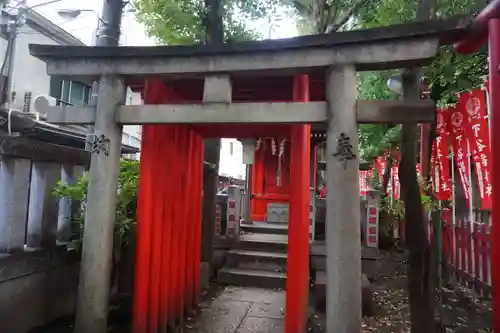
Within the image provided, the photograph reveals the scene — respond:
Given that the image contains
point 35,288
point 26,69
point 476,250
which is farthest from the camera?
point 26,69

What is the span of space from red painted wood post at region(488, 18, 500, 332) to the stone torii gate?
0.42 metres

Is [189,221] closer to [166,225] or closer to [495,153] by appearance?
[166,225]

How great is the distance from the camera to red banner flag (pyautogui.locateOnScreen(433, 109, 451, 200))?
7836mm

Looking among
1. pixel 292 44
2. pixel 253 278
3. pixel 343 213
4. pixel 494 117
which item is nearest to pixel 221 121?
pixel 292 44

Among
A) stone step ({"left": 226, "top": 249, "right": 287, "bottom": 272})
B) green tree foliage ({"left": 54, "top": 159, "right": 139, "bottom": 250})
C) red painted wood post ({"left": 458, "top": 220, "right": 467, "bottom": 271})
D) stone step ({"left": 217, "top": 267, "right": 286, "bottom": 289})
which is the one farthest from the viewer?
stone step ({"left": 226, "top": 249, "right": 287, "bottom": 272})

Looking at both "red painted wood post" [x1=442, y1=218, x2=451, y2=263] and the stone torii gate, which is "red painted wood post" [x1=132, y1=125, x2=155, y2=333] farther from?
"red painted wood post" [x1=442, y1=218, x2=451, y2=263]

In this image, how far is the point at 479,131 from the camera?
630cm

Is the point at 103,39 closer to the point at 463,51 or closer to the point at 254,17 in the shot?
the point at 254,17

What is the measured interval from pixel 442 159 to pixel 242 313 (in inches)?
230

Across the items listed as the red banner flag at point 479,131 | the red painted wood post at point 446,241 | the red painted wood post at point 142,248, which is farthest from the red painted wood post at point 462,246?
the red painted wood post at point 142,248

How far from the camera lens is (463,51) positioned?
4359mm

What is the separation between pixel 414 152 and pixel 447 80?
3812mm

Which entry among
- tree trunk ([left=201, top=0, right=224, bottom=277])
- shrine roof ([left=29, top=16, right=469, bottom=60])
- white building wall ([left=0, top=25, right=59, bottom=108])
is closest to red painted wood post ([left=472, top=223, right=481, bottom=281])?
shrine roof ([left=29, top=16, right=469, bottom=60])

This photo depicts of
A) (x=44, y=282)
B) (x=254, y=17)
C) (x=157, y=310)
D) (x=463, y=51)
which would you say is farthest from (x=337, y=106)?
(x=254, y=17)
